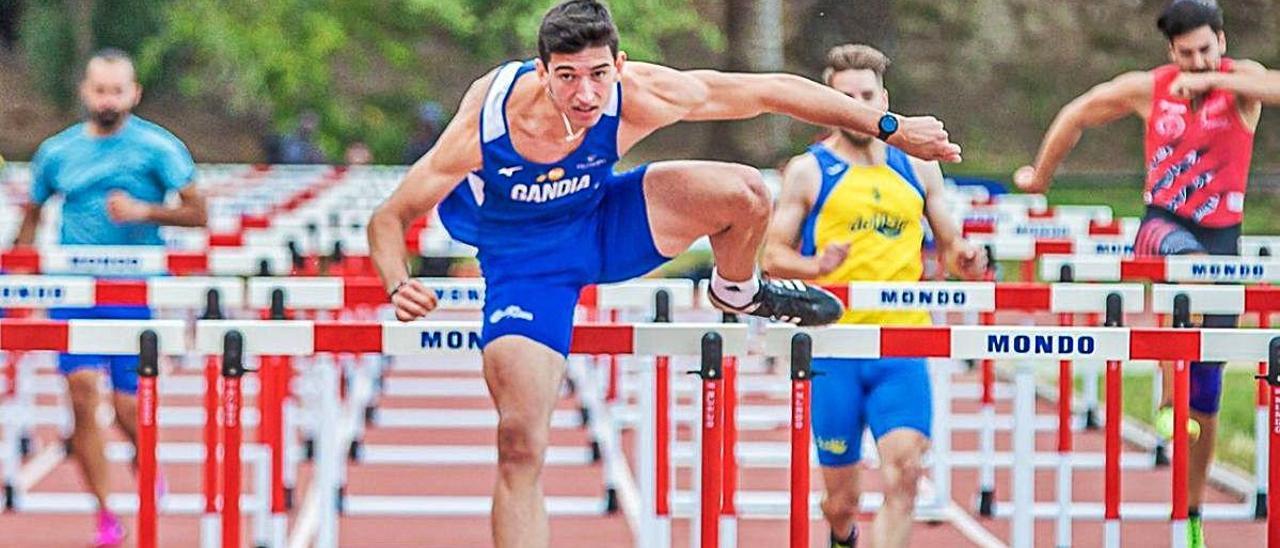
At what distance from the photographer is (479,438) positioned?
46.8 ft

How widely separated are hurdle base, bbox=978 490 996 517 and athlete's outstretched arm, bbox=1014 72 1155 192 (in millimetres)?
2133

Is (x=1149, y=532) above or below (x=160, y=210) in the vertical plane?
below

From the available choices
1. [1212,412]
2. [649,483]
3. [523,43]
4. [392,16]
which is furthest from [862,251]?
[392,16]

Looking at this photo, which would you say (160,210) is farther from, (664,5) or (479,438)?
(664,5)

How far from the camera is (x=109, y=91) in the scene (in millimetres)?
10289

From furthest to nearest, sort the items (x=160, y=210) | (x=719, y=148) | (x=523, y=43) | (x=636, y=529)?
(x=719, y=148) → (x=523, y=43) → (x=636, y=529) → (x=160, y=210)

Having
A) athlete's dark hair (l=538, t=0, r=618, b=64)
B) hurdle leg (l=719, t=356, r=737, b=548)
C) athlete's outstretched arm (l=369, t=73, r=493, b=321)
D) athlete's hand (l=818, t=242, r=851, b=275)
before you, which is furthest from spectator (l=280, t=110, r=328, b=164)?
athlete's dark hair (l=538, t=0, r=618, b=64)

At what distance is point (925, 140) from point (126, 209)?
15.1 feet

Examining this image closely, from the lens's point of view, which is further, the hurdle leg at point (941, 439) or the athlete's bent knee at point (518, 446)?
the hurdle leg at point (941, 439)

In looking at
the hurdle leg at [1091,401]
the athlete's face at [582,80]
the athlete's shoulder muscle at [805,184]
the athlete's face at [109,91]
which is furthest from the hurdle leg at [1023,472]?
the hurdle leg at [1091,401]

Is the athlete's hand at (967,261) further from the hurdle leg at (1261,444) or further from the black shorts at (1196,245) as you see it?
the hurdle leg at (1261,444)

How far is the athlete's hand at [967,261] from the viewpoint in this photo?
7.74 m

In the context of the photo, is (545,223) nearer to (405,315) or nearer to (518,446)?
(405,315)

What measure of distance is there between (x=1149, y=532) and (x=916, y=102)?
22.2 metres
